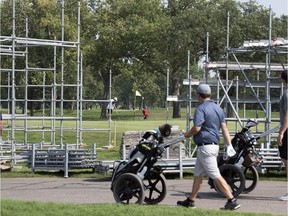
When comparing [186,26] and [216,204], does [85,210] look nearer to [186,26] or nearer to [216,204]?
[216,204]

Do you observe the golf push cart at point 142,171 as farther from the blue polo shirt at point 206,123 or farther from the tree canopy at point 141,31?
the tree canopy at point 141,31

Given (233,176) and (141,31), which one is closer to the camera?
(233,176)

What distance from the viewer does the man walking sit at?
9.72m

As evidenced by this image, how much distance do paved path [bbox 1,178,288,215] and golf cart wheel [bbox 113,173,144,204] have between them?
0.66 metres

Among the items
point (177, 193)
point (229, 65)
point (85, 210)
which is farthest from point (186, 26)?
point (85, 210)

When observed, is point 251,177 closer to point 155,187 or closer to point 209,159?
point 155,187

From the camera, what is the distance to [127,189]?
404 inches

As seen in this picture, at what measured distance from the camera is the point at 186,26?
60844 mm

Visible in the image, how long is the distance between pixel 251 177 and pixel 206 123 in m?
3.22

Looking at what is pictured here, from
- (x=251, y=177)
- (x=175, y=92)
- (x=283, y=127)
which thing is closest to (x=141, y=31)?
(x=175, y=92)

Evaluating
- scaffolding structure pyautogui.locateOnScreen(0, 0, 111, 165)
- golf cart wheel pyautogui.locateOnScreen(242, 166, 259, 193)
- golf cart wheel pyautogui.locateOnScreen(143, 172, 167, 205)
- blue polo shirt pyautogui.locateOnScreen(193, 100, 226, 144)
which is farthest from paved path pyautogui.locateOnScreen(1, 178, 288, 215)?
scaffolding structure pyautogui.locateOnScreen(0, 0, 111, 165)

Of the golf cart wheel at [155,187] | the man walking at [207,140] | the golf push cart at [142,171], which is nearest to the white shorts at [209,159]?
the man walking at [207,140]

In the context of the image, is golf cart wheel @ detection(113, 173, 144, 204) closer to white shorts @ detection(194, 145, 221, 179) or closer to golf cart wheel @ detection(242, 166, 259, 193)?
white shorts @ detection(194, 145, 221, 179)

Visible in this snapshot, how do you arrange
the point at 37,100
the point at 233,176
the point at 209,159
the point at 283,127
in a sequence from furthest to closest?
the point at 37,100 < the point at 233,176 < the point at 283,127 < the point at 209,159
